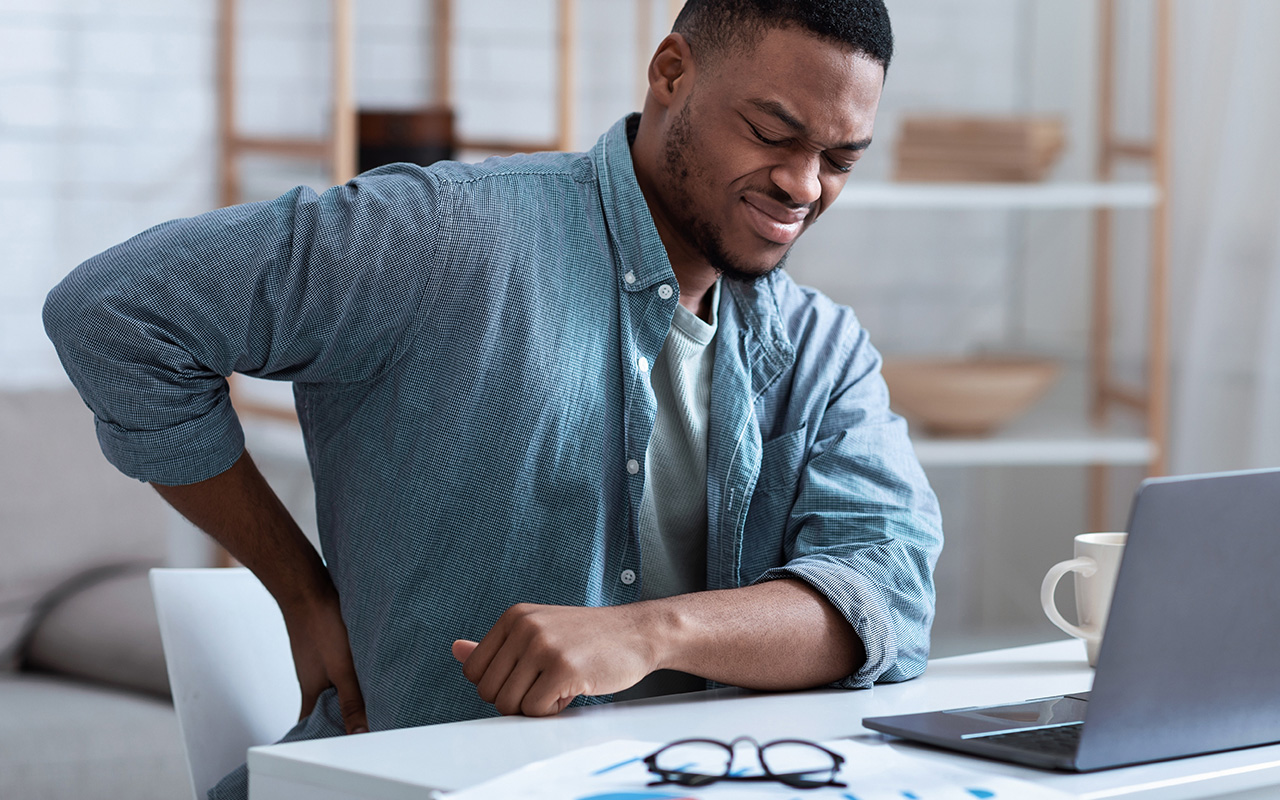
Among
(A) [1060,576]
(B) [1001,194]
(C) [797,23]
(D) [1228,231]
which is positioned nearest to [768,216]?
(C) [797,23]

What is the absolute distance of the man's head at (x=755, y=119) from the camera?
118 centimetres

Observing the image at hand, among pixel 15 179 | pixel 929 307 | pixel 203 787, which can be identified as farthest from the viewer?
pixel 929 307

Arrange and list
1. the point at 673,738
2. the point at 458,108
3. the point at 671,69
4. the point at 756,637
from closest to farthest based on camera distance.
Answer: the point at 673,738 → the point at 756,637 → the point at 671,69 → the point at 458,108

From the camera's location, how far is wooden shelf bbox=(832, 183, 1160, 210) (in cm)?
250

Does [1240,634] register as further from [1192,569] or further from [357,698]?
[357,698]

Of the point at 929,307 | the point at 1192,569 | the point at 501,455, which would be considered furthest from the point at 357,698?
the point at 929,307

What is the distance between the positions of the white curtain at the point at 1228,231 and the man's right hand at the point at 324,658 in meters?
1.83

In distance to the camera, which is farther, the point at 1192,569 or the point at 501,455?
the point at 501,455

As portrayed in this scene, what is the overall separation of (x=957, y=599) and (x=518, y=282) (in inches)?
87.4

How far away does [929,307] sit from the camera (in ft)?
10.2

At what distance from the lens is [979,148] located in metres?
2.54

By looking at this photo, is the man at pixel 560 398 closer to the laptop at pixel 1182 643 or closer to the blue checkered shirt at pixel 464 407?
the blue checkered shirt at pixel 464 407

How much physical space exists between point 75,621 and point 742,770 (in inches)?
66.4

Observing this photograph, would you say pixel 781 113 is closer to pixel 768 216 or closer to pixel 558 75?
pixel 768 216
